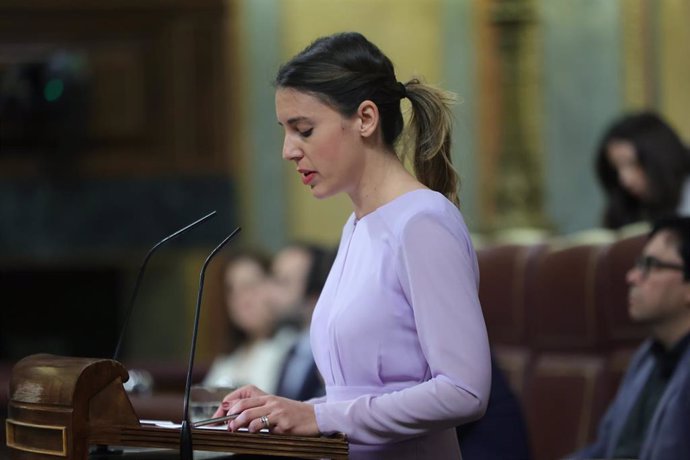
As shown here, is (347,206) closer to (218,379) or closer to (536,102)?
(536,102)

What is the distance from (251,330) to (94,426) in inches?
123

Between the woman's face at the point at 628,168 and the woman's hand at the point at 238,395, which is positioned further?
the woman's face at the point at 628,168

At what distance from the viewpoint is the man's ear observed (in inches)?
77.1

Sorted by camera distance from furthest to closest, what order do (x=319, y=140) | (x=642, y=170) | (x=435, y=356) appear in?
1. (x=642, y=170)
2. (x=319, y=140)
3. (x=435, y=356)

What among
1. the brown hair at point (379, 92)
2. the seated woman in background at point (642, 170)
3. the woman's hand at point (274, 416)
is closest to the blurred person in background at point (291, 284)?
the seated woman in background at point (642, 170)

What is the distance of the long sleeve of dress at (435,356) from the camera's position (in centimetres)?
182

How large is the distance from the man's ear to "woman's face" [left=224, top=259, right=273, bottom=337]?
2885mm

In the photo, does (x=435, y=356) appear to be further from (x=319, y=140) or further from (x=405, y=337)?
(x=319, y=140)

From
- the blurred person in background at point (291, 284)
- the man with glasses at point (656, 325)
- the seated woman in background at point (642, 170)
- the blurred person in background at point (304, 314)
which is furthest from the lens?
the blurred person in background at point (291, 284)

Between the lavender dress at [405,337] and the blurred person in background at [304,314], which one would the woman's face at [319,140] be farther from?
the blurred person in background at [304,314]

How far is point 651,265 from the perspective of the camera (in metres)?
3.54

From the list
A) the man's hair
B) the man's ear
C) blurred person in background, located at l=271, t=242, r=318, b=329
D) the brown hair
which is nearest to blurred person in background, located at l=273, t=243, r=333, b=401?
blurred person in background, located at l=271, t=242, r=318, b=329

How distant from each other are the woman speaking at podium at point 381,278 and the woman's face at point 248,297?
282 centimetres

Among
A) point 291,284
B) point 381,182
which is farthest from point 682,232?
point 381,182
